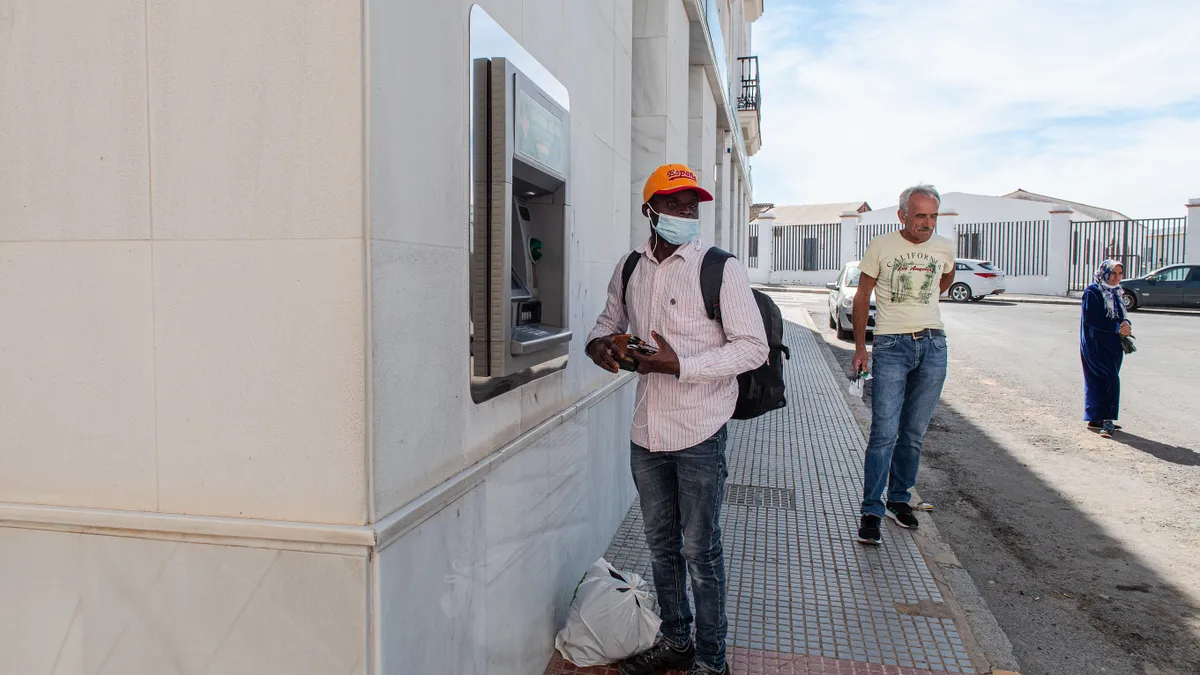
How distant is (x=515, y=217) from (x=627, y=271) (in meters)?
0.45

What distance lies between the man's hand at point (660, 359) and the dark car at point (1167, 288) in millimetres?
22659

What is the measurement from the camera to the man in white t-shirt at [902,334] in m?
4.60

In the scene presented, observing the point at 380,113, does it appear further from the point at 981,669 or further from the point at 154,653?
the point at 981,669

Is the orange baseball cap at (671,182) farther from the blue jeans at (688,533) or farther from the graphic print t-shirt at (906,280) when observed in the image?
the graphic print t-shirt at (906,280)

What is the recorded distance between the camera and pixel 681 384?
116 inches

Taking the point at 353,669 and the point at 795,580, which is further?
the point at 795,580

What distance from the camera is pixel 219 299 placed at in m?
1.99

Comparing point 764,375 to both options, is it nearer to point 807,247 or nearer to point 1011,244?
point 1011,244

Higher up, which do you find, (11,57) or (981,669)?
(11,57)

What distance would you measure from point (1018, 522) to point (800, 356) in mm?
7212

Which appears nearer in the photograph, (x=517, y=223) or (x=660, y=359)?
(x=660, y=359)

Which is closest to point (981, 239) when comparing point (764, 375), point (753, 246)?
point (753, 246)

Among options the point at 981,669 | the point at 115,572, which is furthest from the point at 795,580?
the point at 115,572

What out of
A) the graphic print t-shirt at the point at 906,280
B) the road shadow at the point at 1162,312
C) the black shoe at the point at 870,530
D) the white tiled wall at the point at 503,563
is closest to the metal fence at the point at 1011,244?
the road shadow at the point at 1162,312
